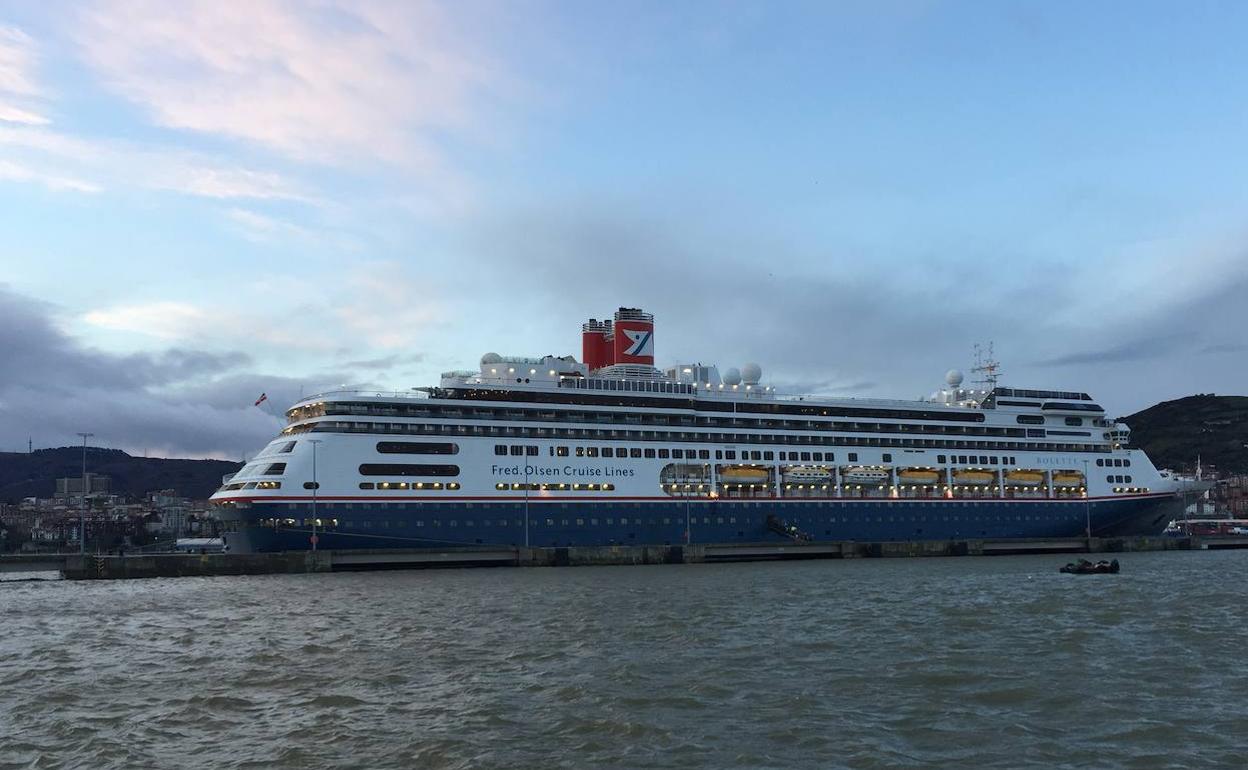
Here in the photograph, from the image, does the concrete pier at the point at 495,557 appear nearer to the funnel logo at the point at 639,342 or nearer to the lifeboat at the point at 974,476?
the lifeboat at the point at 974,476

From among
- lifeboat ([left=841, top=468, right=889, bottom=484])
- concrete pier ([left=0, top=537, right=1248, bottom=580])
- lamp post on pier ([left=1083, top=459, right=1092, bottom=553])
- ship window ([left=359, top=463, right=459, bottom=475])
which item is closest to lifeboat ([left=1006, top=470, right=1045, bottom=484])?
lamp post on pier ([left=1083, top=459, right=1092, bottom=553])

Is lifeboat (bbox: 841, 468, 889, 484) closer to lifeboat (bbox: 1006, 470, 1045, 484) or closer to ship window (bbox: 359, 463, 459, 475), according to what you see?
lifeboat (bbox: 1006, 470, 1045, 484)

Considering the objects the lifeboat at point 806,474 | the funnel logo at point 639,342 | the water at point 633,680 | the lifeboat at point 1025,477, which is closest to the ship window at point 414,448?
the funnel logo at point 639,342

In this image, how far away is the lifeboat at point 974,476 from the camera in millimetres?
82688

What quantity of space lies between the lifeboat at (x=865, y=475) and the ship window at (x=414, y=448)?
3223cm

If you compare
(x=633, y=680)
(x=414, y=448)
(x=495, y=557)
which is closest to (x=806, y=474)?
(x=495, y=557)

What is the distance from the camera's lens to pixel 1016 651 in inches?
1051

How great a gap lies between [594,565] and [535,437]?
9.98 meters

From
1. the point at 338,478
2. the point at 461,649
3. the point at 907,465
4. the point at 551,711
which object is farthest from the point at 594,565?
the point at 551,711

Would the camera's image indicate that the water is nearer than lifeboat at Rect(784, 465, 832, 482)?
Yes

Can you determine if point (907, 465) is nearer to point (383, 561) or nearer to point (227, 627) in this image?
point (383, 561)

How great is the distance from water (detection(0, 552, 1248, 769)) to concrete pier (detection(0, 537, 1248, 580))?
1644 cm

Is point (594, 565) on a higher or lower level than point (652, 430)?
lower

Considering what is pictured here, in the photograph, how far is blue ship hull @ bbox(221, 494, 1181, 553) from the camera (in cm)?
6228
